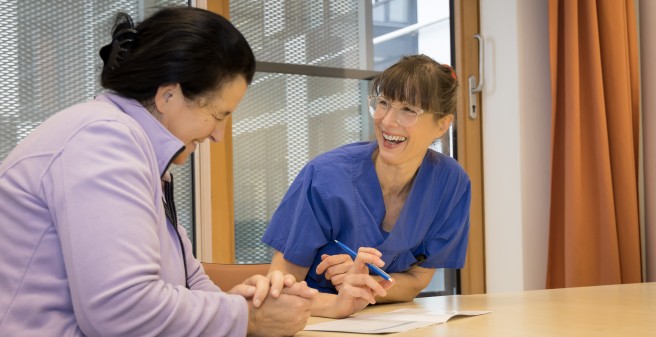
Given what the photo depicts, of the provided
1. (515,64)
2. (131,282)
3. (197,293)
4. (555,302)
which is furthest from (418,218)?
(515,64)

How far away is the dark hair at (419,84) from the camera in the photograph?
2.11 m

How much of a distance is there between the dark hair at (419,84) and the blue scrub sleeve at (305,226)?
30 cm

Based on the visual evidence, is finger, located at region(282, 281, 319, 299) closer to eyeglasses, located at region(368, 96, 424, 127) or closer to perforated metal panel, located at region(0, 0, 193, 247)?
eyeglasses, located at region(368, 96, 424, 127)

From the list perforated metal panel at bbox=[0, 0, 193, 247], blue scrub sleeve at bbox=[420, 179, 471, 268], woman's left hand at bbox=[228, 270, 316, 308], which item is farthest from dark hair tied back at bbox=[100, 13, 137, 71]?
perforated metal panel at bbox=[0, 0, 193, 247]

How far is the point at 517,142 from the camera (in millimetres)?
3789

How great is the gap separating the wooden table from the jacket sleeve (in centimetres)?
41

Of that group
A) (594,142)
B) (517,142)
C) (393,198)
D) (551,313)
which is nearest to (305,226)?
(393,198)

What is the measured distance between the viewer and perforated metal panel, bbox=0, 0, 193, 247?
295 cm

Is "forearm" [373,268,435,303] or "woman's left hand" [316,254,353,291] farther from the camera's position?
"forearm" [373,268,435,303]

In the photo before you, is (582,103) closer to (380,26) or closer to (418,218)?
(380,26)

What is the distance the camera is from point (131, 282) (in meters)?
1.02

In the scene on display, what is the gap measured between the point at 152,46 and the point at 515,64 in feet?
9.24

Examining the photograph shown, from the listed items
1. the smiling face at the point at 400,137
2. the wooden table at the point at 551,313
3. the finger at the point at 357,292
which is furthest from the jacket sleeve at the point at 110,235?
the smiling face at the point at 400,137

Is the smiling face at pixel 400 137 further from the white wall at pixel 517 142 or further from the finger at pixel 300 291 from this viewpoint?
the white wall at pixel 517 142
